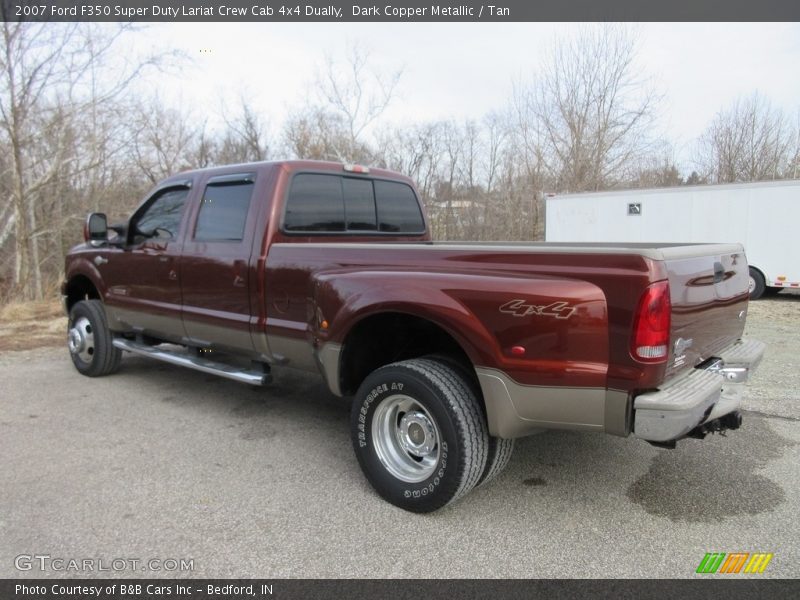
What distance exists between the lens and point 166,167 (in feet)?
83.7

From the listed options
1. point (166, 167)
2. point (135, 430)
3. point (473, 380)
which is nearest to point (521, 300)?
point (473, 380)

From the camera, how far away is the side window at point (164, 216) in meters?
4.88

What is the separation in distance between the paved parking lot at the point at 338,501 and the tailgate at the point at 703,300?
0.87 m

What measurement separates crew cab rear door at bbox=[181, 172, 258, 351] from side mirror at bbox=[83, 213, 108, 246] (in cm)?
132

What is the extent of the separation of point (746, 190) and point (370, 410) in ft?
40.0

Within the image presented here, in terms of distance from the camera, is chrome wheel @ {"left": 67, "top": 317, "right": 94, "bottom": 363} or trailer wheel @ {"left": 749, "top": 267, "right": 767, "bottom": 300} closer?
chrome wheel @ {"left": 67, "top": 317, "right": 94, "bottom": 363}

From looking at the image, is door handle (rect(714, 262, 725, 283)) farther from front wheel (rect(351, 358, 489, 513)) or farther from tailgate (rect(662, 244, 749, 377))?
front wheel (rect(351, 358, 489, 513))

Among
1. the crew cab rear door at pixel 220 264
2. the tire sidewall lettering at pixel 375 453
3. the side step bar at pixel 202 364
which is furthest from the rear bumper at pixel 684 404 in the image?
the crew cab rear door at pixel 220 264

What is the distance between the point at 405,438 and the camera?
3225 millimetres

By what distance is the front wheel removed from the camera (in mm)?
2854

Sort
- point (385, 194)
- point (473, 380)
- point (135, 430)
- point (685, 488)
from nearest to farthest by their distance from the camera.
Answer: point (473, 380)
point (685, 488)
point (135, 430)
point (385, 194)

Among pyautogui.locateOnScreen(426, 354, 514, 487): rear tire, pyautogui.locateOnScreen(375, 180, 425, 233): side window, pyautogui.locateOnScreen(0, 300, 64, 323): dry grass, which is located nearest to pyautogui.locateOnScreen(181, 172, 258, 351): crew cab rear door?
pyautogui.locateOnScreen(375, 180, 425, 233): side window

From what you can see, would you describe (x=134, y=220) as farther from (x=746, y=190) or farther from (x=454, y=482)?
(x=746, y=190)
